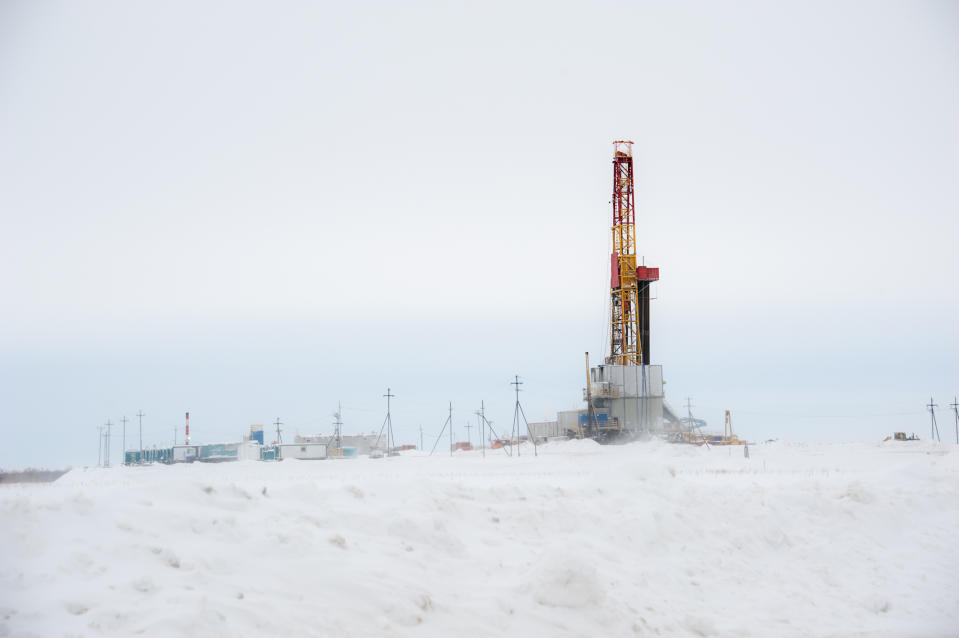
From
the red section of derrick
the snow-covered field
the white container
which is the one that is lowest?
the white container

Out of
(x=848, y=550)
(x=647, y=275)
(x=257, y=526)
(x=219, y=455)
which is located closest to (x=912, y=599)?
(x=848, y=550)

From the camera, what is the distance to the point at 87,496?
34.3 feet

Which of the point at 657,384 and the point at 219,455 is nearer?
the point at 657,384

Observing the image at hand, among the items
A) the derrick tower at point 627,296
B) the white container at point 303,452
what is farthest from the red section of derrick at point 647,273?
the white container at point 303,452

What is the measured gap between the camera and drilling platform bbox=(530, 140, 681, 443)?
174 feet

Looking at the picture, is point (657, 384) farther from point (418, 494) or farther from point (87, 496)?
point (87, 496)

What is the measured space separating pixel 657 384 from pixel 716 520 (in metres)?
39.5

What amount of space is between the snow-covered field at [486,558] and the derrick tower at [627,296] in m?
36.4

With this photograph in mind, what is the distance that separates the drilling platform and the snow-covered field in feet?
108

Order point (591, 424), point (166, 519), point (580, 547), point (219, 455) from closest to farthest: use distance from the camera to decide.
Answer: point (166, 519), point (580, 547), point (591, 424), point (219, 455)

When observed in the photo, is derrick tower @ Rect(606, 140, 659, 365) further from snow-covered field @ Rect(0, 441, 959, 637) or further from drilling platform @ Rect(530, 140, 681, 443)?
snow-covered field @ Rect(0, 441, 959, 637)

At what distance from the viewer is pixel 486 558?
12406 mm

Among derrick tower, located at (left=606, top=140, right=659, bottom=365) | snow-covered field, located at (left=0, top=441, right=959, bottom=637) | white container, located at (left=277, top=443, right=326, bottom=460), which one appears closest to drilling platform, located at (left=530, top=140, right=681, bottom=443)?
derrick tower, located at (left=606, top=140, right=659, bottom=365)

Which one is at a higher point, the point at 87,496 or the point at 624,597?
the point at 87,496
